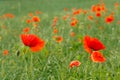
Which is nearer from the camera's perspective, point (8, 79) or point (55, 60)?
point (8, 79)

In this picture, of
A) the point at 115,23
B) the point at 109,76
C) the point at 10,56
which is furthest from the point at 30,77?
the point at 115,23

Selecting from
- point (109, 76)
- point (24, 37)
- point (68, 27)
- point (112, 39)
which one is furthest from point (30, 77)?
point (68, 27)

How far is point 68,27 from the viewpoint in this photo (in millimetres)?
6215

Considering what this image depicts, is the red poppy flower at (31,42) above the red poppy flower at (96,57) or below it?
above

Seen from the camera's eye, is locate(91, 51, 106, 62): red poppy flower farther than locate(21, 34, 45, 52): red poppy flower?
No

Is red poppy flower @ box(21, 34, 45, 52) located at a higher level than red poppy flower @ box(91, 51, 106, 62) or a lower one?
higher

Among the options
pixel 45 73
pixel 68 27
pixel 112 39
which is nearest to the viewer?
pixel 45 73

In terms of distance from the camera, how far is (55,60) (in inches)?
140

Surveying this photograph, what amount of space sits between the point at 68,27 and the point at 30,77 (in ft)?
10.3

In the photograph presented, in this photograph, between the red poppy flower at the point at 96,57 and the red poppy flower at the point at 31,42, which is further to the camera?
the red poppy flower at the point at 31,42

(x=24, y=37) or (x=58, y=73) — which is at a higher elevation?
(x=24, y=37)

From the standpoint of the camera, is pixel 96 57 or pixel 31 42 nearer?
pixel 96 57

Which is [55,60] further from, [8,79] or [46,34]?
[46,34]

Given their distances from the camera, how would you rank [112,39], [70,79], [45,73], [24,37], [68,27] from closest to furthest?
[24,37] → [70,79] → [45,73] → [112,39] → [68,27]
